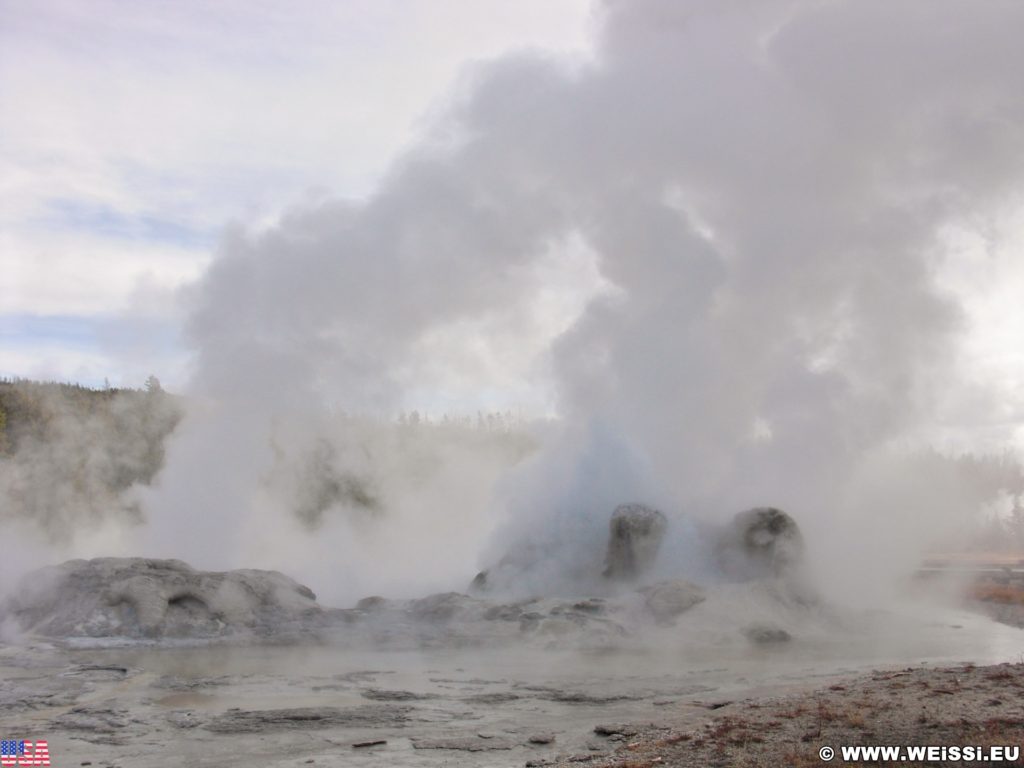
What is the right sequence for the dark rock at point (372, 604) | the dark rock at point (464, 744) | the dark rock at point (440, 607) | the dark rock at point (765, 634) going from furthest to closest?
1. the dark rock at point (372, 604)
2. the dark rock at point (440, 607)
3. the dark rock at point (765, 634)
4. the dark rock at point (464, 744)

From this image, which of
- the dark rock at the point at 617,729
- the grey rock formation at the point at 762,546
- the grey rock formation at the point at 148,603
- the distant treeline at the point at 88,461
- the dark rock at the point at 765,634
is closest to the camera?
the dark rock at the point at 617,729

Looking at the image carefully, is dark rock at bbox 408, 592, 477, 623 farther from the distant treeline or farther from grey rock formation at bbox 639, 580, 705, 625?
the distant treeline

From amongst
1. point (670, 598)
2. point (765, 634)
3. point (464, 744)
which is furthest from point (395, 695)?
point (765, 634)

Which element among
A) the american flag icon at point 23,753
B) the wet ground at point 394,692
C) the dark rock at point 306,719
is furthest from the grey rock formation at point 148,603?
the american flag icon at point 23,753

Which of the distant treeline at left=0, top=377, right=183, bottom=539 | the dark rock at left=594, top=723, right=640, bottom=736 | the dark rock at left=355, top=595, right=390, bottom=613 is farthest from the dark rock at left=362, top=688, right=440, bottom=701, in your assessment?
the distant treeline at left=0, top=377, right=183, bottom=539

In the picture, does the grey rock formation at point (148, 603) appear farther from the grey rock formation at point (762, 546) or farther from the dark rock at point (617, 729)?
the grey rock formation at point (762, 546)

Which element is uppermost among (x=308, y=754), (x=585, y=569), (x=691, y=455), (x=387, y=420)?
(x=387, y=420)

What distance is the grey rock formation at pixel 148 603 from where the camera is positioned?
2067cm

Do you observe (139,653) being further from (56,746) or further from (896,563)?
(896,563)

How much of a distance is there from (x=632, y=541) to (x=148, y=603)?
40.6 feet

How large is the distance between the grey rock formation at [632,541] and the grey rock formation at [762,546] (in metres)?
1.94

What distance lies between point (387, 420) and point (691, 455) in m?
14.8

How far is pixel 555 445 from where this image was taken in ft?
102

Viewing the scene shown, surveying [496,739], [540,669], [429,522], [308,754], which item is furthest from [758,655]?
[429,522]
